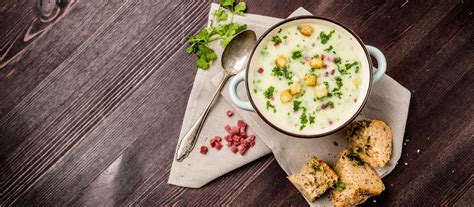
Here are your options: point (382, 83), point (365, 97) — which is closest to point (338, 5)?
point (382, 83)

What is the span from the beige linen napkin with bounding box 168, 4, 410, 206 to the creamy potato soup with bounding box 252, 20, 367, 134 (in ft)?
1.14

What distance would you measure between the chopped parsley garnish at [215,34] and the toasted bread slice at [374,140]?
920 mm

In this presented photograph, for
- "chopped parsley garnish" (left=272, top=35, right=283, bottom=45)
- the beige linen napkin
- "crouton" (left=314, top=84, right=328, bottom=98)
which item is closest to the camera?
"crouton" (left=314, top=84, right=328, bottom=98)

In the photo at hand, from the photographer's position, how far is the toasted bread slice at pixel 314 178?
246 centimetres

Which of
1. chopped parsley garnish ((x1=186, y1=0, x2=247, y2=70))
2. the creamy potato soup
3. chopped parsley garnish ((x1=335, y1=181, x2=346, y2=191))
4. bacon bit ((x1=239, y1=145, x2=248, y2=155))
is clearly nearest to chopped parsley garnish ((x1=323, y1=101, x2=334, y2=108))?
the creamy potato soup

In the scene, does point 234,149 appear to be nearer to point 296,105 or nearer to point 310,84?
point 296,105

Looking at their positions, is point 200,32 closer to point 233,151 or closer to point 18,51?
point 233,151

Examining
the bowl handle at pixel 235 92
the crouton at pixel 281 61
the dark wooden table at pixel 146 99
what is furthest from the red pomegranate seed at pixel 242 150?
the crouton at pixel 281 61

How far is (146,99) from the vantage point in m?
2.78

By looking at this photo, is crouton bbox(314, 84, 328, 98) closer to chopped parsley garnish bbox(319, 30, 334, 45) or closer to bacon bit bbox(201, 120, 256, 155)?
chopped parsley garnish bbox(319, 30, 334, 45)

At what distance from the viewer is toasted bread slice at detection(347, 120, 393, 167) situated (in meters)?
2.46

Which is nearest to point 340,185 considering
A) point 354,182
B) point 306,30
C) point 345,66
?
point 354,182

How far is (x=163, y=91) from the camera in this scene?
278cm

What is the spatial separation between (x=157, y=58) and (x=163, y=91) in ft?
0.72
